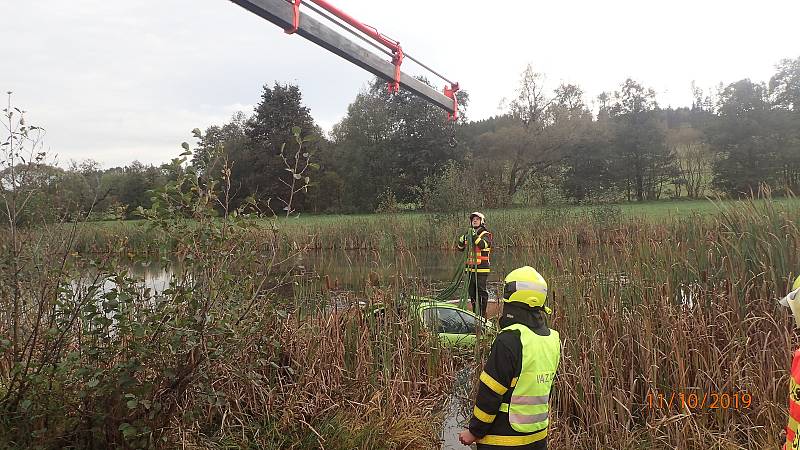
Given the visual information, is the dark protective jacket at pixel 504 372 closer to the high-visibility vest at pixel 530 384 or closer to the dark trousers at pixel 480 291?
the high-visibility vest at pixel 530 384

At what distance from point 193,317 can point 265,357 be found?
1.13 metres

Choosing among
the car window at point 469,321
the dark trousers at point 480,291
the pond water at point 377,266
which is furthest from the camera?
the dark trousers at point 480,291

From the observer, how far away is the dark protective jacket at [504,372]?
2.61 meters

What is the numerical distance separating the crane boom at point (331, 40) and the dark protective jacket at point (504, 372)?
3.12 m

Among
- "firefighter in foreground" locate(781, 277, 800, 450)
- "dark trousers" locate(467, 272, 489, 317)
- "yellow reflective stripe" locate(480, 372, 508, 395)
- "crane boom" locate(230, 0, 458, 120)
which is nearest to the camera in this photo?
"firefighter in foreground" locate(781, 277, 800, 450)

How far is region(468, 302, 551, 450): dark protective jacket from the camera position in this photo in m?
2.61

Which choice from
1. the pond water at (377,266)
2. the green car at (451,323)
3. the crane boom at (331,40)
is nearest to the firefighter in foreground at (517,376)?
the pond water at (377,266)

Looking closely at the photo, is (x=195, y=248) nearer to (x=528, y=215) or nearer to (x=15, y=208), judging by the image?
(x=15, y=208)

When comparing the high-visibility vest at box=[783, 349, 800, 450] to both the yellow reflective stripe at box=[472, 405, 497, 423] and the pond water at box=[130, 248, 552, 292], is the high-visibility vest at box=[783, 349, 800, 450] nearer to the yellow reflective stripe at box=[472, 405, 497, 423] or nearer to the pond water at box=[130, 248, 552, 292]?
the yellow reflective stripe at box=[472, 405, 497, 423]

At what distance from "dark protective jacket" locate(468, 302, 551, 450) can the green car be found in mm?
2088

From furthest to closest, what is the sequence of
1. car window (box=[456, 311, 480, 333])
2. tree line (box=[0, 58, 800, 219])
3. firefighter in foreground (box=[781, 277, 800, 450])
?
1. tree line (box=[0, 58, 800, 219])
2. car window (box=[456, 311, 480, 333])
3. firefighter in foreground (box=[781, 277, 800, 450])
